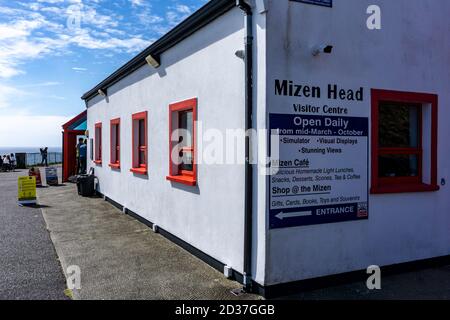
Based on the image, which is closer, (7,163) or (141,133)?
(141,133)

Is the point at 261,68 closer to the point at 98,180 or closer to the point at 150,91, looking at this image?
the point at 150,91

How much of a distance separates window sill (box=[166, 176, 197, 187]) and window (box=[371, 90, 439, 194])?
112 inches

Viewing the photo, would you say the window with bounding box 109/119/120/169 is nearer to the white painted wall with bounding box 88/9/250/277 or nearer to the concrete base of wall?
the white painted wall with bounding box 88/9/250/277

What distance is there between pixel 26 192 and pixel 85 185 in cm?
236

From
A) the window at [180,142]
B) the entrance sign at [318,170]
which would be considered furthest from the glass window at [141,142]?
the entrance sign at [318,170]

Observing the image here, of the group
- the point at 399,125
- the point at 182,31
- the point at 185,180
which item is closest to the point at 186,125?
the point at 185,180

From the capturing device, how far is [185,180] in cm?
665

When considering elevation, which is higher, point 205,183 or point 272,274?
point 205,183

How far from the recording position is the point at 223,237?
5.54 metres

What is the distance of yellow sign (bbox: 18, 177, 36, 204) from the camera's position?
1187 centimetres

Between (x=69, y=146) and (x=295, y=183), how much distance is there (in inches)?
649

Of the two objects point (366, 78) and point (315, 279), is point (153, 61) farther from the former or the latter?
point (315, 279)

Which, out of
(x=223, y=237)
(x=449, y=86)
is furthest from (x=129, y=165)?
(x=449, y=86)

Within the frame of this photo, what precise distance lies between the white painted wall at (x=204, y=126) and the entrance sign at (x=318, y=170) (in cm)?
61
